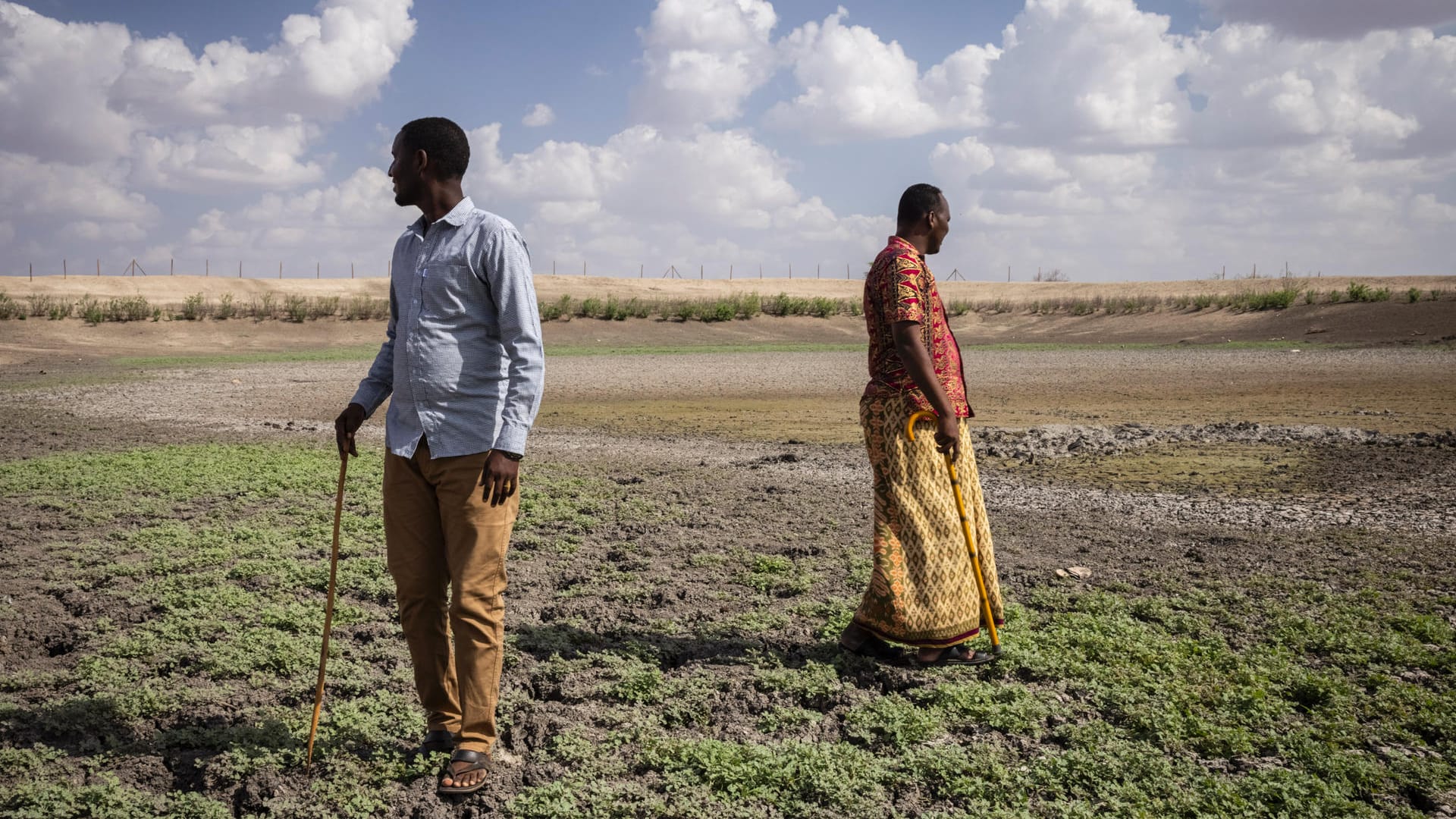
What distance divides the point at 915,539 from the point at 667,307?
1760 inches

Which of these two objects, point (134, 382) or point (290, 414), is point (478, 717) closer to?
point (290, 414)

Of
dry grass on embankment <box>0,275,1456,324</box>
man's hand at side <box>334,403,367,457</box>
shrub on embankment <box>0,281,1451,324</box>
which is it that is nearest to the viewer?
man's hand at side <box>334,403,367,457</box>

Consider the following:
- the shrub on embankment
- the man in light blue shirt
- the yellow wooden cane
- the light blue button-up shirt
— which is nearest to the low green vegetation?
the yellow wooden cane

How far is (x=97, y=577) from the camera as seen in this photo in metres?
6.15

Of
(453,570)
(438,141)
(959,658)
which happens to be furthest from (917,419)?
(438,141)

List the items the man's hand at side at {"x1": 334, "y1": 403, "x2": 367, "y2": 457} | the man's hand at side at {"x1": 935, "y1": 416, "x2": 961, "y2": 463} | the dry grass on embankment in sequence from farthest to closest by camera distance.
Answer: the dry grass on embankment, the man's hand at side at {"x1": 935, "y1": 416, "x2": 961, "y2": 463}, the man's hand at side at {"x1": 334, "y1": 403, "x2": 367, "y2": 457}

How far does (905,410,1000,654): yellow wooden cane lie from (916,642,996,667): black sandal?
59mm

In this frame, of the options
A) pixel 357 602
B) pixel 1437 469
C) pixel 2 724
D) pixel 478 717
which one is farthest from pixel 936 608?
pixel 1437 469

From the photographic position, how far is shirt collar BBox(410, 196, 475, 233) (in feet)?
11.2

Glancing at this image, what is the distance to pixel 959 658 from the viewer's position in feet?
15.6

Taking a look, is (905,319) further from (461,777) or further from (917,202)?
(461,777)

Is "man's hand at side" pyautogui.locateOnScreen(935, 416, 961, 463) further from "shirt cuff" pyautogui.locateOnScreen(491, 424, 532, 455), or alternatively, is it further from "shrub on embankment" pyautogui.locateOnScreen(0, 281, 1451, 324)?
"shrub on embankment" pyautogui.locateOnScreen(0, 281, 1451, 324)

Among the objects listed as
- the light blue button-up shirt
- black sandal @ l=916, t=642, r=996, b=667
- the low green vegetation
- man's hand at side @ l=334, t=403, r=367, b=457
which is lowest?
the low green vegetation

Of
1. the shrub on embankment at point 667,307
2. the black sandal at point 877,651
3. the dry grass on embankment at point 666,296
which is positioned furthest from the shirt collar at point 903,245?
the dry grass on embankment at point 666,296
